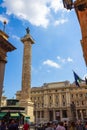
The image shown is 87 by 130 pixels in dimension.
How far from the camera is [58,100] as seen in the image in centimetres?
7719

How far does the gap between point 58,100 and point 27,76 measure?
4999 centimetres

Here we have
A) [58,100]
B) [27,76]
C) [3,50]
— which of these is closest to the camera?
[3,50]

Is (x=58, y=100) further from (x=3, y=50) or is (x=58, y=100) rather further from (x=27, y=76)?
(x=3, y=50)

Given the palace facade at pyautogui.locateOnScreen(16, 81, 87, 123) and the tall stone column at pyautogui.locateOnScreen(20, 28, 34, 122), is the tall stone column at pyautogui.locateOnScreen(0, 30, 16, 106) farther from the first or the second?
the palace facade at pyautogui.locateOnScreen(16, 81, 87, 123)

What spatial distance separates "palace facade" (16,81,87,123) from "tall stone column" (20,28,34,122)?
152ft

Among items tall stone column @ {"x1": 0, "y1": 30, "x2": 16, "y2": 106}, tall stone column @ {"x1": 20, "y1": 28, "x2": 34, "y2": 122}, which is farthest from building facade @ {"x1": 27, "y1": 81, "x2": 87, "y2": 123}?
tall stone column @ {"x1": 0, "y1": 30, "x2": 16, "y2": 106}

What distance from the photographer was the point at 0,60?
1566cm

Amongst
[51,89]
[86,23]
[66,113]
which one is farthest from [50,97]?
[86,23]

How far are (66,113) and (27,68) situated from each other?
163ft

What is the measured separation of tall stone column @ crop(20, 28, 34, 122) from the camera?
27.3 m

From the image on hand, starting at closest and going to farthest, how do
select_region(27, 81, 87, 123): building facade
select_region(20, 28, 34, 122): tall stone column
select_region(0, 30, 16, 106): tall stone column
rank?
select_region(0, 30, 16, 106): tall stone column, select_region(20, 28, 34, 122): tall stone column, select_region(27, 81, 87, 123): building facade

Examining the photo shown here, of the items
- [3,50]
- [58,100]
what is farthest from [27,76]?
[58,100]

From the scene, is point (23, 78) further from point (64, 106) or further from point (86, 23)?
point (64, 106)

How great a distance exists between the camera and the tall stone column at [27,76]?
27.3m
